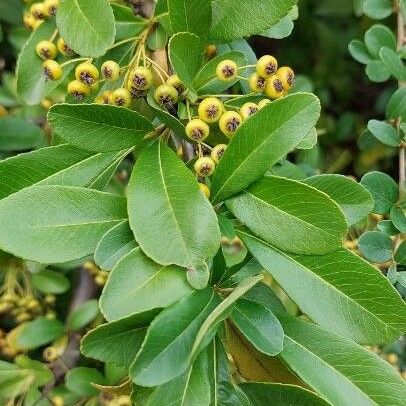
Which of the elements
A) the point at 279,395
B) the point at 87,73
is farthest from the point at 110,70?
the point at 279,395

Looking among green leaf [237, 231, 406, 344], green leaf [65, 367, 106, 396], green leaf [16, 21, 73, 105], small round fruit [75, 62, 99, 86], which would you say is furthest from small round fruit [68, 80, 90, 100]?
green leaf [65, 367, 106, 396]

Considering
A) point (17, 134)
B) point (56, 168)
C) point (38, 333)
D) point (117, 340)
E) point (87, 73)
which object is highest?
point (87, 73)

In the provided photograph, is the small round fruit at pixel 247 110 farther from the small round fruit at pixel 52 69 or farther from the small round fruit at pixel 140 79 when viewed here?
the small round fruit at pixel 52 69

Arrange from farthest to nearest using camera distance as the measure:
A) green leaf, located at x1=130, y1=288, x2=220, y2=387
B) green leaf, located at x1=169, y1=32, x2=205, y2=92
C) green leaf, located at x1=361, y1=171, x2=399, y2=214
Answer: green leaf, located at x1=361, y1=171, x2=399, y2=214
green leaf, located at x1=169, y1=32, x2=205, y2=92
green leaf, located at x1=130, y1=288, x2=220, y2=387

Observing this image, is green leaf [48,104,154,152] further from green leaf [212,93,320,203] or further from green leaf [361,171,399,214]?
green leaf [361,171,399,214]

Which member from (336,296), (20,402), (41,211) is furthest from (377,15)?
(20,402)

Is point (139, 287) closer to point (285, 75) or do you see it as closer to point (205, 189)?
point (205, 189)
